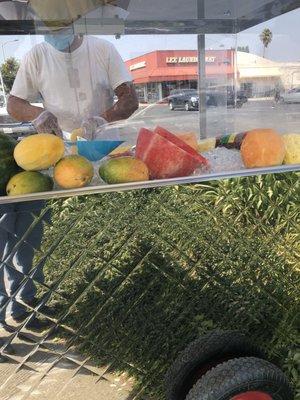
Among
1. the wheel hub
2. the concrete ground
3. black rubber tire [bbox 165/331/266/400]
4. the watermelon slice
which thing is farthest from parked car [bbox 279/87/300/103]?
the concrete ground

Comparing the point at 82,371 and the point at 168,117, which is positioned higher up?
the point at 168,117

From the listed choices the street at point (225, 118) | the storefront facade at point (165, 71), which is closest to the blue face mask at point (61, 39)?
the storefront facade at point (165, 71)

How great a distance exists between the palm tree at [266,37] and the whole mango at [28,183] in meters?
1.32

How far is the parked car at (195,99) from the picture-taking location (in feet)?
6.13

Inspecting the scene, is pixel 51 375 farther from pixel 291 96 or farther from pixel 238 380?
pixel 291 96

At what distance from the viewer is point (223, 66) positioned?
6.68 ft

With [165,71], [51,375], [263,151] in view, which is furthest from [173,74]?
[51,375]

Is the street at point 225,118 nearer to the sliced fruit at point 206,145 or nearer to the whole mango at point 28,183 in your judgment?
the sliced fruit at point 206,145

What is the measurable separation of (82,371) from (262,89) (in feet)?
5.15

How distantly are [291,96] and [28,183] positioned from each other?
1.38 metres

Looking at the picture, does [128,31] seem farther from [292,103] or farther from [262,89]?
[292,103]

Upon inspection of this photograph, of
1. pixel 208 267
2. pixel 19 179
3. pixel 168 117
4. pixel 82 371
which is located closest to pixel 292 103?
pixel 168 117

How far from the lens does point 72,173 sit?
4.58ft

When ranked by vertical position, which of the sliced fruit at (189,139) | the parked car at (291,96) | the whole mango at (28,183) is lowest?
the whole mango at (28,183)
